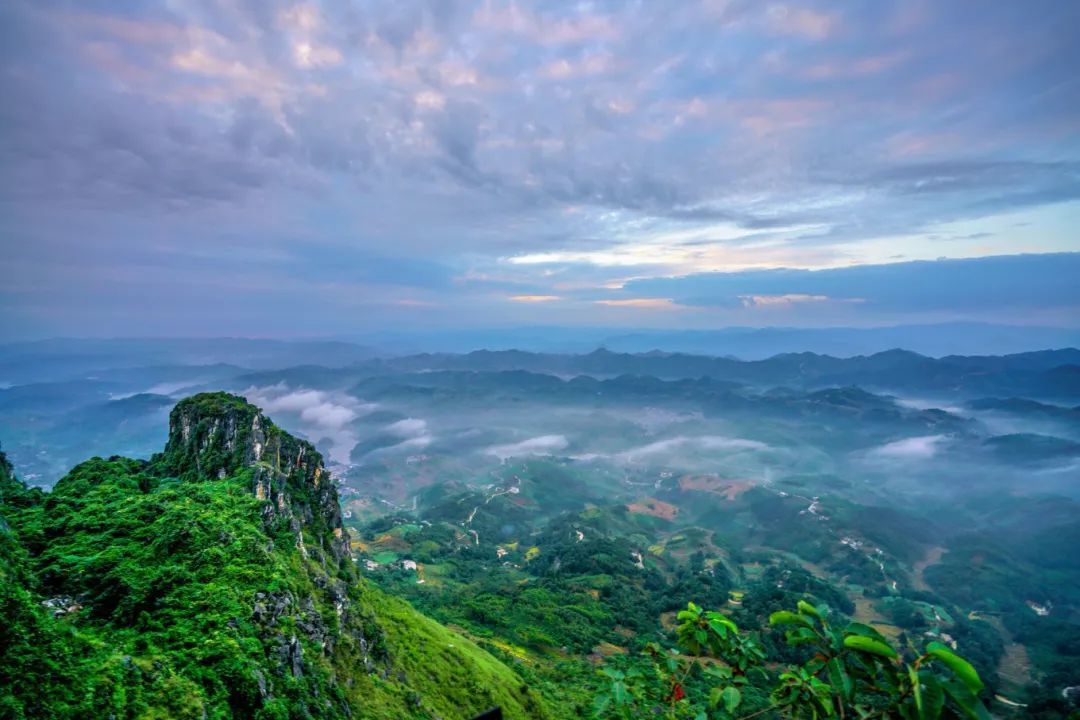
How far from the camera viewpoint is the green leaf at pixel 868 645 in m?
6.75

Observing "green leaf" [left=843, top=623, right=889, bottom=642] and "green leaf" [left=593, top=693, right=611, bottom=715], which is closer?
"green leaf" [left=843, top=623, right=889, bottom=642]

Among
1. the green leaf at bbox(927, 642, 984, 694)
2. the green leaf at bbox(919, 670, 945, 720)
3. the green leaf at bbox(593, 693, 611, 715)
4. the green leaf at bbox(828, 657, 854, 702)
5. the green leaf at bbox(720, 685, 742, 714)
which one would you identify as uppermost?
the green leaf at bbox(927, 642, 984, 694)

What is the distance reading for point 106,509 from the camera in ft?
84.9

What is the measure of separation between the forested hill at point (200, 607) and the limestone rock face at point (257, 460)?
0.62ft

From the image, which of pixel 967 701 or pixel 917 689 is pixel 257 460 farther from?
pixel 967 701

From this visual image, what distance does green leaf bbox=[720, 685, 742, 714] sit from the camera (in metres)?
7.64

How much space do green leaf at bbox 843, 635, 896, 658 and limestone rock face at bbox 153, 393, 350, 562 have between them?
33.2m

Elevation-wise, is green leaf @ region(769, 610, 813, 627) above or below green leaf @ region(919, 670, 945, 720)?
above

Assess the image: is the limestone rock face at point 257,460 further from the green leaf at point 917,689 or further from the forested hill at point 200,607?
the green leaf at point 917,689

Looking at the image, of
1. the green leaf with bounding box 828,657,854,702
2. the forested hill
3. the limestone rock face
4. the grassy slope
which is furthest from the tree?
the limestone rock face

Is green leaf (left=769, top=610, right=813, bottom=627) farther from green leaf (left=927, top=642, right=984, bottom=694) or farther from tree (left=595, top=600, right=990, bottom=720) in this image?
green leaf (left=927, top=642, right=984, bottom=694)

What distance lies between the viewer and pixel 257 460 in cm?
3653

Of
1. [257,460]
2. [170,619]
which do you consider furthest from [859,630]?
[257,460]

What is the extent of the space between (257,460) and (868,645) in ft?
128
